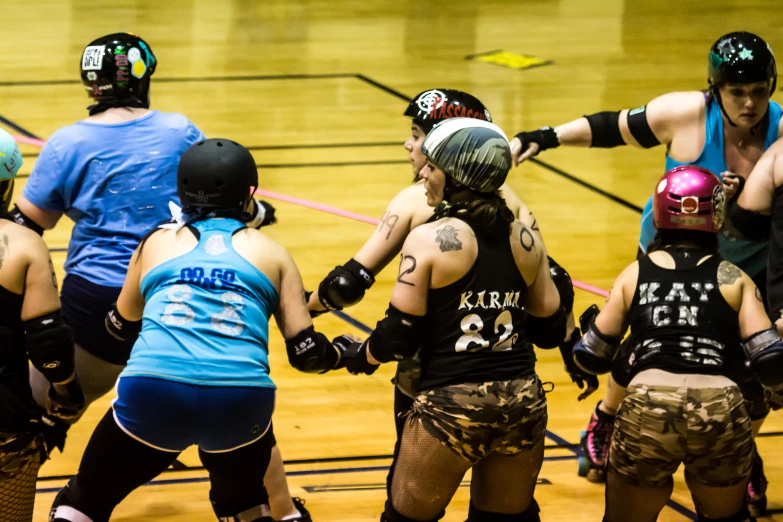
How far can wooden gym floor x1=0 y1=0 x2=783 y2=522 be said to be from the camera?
204 inches

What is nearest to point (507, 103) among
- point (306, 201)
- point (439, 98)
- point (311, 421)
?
point (306, 201)

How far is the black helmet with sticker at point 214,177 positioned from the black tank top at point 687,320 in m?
1.22

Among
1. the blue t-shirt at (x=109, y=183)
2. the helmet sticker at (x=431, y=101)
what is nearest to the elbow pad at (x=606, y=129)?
the helmet sticker at (x=431, y=101)

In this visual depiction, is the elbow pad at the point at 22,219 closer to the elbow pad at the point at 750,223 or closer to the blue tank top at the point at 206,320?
the blue tank top at the point at 206,320

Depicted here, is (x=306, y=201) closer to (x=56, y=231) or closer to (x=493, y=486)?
(x=56, y=231)

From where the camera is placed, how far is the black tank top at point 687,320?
3.79m

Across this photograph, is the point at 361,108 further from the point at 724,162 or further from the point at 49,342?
the point at 49,342

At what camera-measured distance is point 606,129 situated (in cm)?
534

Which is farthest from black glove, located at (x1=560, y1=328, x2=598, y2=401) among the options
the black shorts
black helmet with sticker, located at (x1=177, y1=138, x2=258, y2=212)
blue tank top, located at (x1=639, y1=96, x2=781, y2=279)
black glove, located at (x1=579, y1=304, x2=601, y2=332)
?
the black shorts

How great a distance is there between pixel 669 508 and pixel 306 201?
4.00 m

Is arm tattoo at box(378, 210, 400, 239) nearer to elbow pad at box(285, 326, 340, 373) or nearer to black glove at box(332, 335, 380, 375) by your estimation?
black glove at box(332, 335, 380, 375)

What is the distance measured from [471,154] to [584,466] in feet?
6.38

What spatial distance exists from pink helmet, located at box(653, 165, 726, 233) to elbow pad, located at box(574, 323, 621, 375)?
379 millimetres

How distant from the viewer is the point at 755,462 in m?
4.78
